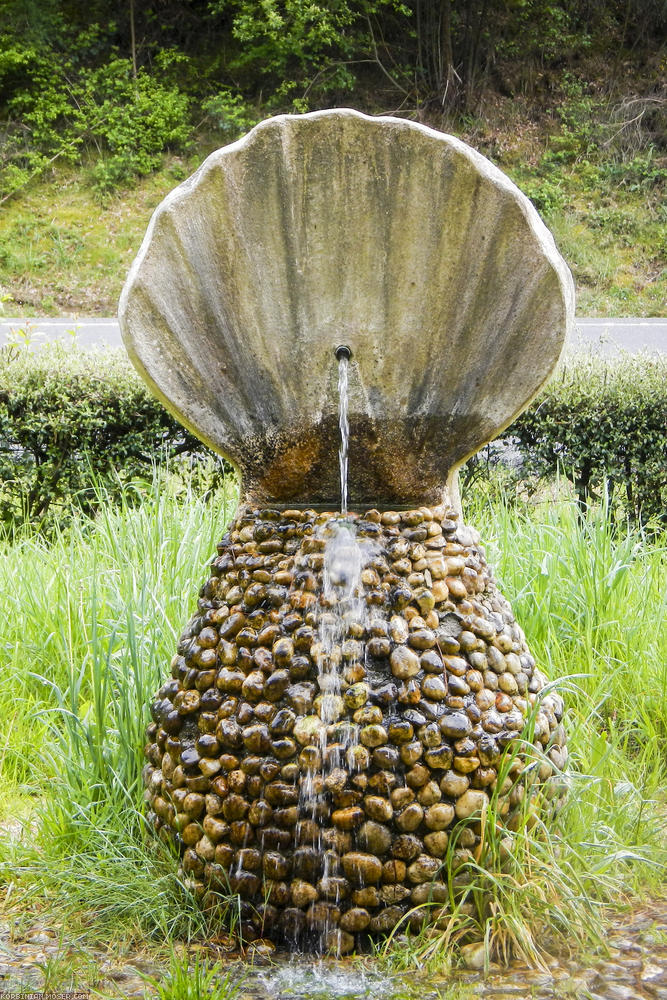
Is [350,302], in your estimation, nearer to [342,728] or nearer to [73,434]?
[342,728]

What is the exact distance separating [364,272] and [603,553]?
5.51ft

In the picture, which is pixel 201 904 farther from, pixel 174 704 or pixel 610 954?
pixel 610 954

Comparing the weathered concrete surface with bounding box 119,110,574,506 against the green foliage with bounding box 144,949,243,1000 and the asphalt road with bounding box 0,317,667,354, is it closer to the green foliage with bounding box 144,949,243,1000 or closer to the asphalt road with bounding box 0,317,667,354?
the green foliage with bounding box 144,949,243,1000

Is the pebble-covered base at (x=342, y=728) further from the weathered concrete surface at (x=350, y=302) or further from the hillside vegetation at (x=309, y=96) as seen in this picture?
the hillside vegetation at (x=309, y=96)

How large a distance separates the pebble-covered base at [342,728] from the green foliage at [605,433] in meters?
2.66

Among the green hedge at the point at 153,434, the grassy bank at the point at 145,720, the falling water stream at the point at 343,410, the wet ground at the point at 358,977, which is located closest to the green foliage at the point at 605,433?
the green hedge at the point at 153,434

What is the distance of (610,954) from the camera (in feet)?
6.45

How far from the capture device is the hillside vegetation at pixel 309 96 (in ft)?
51.2

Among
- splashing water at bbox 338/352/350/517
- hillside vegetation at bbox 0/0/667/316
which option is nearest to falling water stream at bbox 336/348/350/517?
splashing water at bbox 338/352/350/517

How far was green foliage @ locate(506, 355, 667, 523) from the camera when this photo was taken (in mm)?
4703

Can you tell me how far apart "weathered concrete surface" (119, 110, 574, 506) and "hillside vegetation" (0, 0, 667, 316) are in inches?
516

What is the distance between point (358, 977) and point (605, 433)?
3340 millimetres

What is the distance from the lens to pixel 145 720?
8.27 feet

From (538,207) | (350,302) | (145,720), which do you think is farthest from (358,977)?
(538,207)
